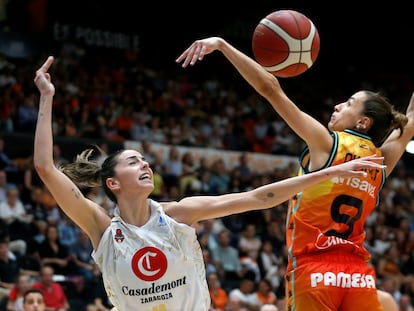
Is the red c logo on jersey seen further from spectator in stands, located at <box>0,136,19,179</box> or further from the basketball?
spectator in stands, located at <box>0,136,19,179</box>

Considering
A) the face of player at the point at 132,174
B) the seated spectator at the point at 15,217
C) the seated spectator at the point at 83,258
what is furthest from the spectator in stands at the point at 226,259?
the face of player at the point at 132,174

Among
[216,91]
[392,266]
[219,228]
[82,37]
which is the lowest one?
[392,266]

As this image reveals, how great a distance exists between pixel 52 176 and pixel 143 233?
59 cm

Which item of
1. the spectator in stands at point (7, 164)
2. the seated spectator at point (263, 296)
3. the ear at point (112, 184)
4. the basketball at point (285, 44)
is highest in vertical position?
the basketball at point (285, 44)

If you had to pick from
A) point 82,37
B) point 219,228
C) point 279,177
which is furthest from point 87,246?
point 82,37

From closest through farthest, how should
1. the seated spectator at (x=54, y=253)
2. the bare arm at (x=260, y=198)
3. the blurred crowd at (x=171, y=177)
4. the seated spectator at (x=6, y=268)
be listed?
1. the bare arm at (x=260, y=198)
2. the seated spectator at (x=6, y=268)
3. the seated spectator at (x=54, y=253)
4. the blurred crowd at (x=171, y=177)

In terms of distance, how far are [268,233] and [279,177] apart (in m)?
2.20

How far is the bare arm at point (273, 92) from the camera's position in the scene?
185 inches

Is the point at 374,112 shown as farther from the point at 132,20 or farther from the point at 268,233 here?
the point at 132,20

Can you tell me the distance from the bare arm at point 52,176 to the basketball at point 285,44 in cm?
160

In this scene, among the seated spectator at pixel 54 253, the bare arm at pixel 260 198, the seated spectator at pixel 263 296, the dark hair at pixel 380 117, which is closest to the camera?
the bare arm at pixel 260 198

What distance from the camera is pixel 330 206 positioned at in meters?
4.77

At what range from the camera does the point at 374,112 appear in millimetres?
4992

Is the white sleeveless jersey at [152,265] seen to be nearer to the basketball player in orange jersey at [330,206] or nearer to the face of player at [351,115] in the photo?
the basketball player in orange jersey at [330,206]
